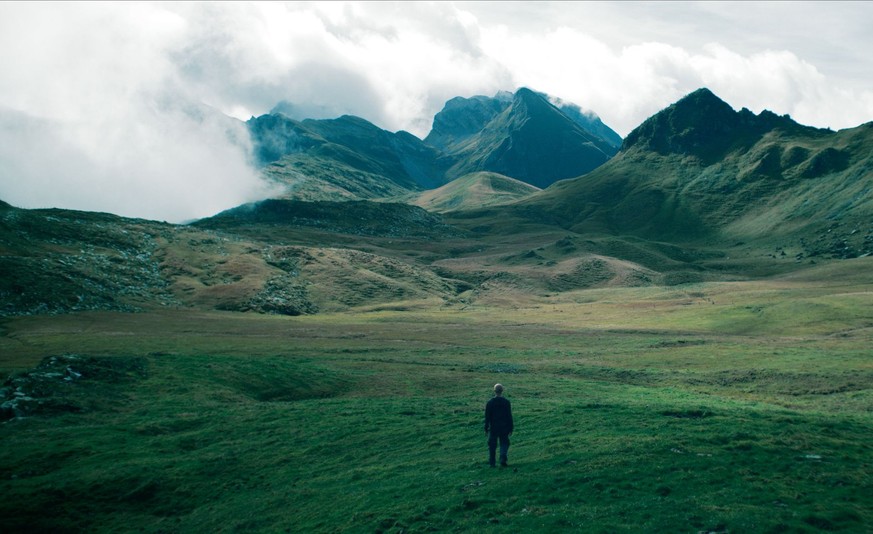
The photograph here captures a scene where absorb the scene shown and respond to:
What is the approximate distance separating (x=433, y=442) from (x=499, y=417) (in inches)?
290

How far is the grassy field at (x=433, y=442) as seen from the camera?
2386 cm

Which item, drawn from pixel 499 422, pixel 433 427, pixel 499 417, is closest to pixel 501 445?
pixel 499 422

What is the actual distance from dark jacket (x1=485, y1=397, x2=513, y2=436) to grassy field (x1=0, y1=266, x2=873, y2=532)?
176cm

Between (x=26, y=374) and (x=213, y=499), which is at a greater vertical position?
(x=26, y=374)

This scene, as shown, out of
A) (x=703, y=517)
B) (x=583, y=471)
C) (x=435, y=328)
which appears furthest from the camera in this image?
(x=435, y=328)

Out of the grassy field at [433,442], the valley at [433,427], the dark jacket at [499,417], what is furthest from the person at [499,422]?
the grassy field at [433,442]

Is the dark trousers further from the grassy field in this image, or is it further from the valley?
the grassy field

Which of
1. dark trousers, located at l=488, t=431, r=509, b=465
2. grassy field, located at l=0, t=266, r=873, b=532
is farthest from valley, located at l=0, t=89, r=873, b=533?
dark trousers, located at l=488, t=431, r=509, b=465

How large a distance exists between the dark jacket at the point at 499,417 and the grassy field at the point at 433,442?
1762 mm

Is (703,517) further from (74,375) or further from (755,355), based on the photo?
(755,355)

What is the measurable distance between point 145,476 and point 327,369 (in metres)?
28.2

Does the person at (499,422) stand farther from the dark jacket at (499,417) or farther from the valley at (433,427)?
the valley at (433,427)

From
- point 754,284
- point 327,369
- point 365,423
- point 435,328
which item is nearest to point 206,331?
point 435,328

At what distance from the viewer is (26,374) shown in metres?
41.4
